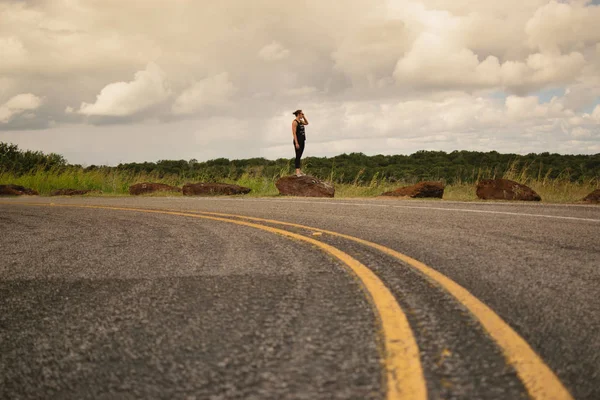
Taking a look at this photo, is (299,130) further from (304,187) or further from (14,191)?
(14,191)

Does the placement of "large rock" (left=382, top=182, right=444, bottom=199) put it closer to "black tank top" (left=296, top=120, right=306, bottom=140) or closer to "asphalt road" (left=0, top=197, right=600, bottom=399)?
"black tank top" (left=296, top=120, right=306, bottom=140)

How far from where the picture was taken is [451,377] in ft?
7.09

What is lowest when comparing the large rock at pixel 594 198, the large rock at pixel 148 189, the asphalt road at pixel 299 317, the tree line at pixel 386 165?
the asphalt road at pixel 299 317

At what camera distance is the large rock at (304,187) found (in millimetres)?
15828

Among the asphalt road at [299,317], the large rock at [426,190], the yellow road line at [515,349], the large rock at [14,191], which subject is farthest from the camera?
the large rock at [14,191]

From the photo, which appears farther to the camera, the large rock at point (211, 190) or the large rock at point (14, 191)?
the large rock at point (14, 191)

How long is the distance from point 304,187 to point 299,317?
42.8ft

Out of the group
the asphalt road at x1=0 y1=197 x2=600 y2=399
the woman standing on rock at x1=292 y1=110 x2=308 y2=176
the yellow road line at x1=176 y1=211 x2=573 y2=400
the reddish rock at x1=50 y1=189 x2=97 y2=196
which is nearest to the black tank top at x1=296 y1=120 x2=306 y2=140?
the woman standing on rock at x1=292 y1=110 x2=308 y2=176

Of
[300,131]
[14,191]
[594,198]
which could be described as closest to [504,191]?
[594,198]

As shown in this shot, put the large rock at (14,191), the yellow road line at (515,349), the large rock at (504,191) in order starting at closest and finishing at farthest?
the yellow road line at (515,349)
the large rock at (504,191)
the large rock at (14,191)

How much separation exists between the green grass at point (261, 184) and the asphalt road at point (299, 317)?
1014cm

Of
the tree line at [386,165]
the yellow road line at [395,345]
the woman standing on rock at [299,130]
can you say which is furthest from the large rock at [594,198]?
the tree line at [386,165]

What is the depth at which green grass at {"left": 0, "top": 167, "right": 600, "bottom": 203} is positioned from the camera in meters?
15.7

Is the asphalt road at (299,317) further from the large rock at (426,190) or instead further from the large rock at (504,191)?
the large rock at (426,190)
